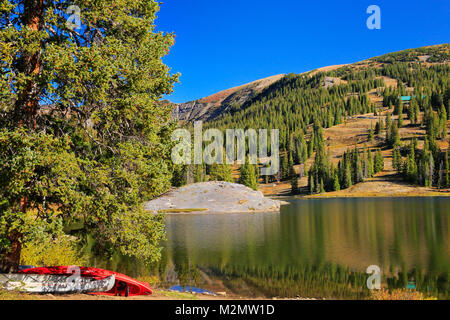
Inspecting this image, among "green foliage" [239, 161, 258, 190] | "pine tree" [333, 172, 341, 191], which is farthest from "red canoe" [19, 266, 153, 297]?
"pine tree" [333, 172, 341, 191]

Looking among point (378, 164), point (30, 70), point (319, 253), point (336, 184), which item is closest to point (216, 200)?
point (319, 253)

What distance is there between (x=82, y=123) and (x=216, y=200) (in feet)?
238

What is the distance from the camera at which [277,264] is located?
1134 inches

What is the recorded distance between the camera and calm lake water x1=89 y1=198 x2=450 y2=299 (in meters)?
22.8

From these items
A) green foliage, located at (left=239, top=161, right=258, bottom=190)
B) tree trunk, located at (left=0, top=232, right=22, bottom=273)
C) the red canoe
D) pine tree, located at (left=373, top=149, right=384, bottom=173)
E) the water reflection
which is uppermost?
pine tree, located at (left=373, top=149, right=384, bottom=173)

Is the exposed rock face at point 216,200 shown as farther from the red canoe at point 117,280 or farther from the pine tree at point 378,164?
the pine tree at point 378,164

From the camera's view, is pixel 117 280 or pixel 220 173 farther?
pixel 220 173

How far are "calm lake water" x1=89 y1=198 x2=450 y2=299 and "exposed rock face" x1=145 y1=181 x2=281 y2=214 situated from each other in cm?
3195

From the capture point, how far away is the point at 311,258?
30.7 meters

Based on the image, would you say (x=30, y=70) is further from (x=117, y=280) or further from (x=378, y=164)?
(x=378, y=164)

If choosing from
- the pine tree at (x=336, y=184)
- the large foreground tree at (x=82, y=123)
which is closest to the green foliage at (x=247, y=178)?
the pine tree at (x=336, y=184)

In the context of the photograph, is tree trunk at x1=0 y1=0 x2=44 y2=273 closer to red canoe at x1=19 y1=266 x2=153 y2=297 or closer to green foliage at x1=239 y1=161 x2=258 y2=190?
red canoe at x1=19 y1=266 x2=153 y2=297

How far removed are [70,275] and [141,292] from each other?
3556mm
